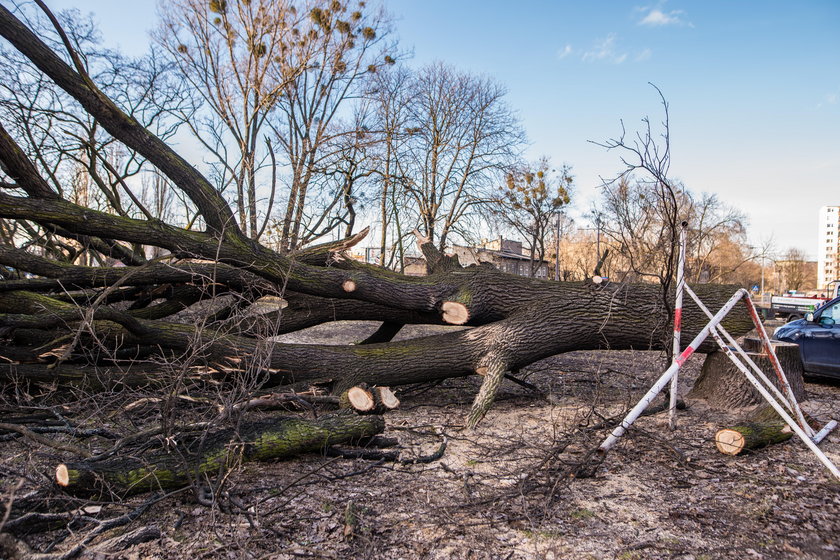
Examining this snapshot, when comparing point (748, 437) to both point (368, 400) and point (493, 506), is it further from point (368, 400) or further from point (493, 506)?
point (368, 400)

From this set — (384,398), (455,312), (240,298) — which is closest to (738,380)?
(455,312)

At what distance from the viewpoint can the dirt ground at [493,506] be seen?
2533 millimetres

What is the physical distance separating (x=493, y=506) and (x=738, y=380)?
3.71m

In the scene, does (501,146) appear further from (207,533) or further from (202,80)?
(207,533)

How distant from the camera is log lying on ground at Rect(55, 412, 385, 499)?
2.81 meters

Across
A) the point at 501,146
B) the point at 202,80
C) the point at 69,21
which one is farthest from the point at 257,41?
the point at 501,146

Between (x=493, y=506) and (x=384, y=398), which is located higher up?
(x=384, y=398)

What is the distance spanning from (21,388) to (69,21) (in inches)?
317

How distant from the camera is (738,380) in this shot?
212 inches

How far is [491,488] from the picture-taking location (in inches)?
130

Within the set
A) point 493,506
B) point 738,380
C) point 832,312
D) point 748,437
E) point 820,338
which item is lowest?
point 493,506

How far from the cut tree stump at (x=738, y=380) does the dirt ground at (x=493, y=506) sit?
46.6 inches

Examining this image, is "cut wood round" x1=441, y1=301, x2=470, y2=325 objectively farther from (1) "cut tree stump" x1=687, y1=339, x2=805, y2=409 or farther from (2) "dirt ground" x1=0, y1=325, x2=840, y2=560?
(1) "cut tree stump" x1=687, y1=339, x2=805, y2=409

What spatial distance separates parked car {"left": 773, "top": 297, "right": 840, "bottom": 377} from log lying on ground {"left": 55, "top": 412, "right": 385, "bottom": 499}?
6108mm
